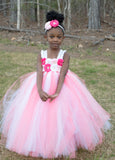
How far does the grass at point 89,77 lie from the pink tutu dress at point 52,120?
14cm

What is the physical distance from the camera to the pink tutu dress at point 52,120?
2.57 m

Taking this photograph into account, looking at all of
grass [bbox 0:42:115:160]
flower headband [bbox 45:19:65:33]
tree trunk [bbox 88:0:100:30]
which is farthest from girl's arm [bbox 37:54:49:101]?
tree trunk [bbox 88:0:100:30]

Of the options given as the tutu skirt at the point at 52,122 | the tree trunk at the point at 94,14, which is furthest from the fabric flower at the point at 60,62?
the tree trunk at the point at 94,14

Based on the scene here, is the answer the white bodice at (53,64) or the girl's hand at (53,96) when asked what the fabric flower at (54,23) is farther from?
the girl's hand at (53,96)

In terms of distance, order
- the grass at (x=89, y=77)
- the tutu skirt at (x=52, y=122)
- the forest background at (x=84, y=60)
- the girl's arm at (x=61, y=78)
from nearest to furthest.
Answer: the tutu skirt at (x=52, y=122)
the girl's arm at (x=61, y=78)
the grass at (x=89, y=77)
the forest background at (x=84, y=60)

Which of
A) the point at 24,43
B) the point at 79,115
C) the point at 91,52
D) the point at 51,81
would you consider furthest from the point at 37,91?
the point at 24,43

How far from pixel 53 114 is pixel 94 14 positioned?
415 inches

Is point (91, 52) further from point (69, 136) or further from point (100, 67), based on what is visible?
point (69, 136)

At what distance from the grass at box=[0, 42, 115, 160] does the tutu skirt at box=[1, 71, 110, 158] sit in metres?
0.14

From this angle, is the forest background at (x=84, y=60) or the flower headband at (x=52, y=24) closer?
the flower headband at (x=52, y=24)

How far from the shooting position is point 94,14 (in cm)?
1205

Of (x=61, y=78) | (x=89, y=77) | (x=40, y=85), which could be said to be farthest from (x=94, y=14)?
(x=40, y=85)

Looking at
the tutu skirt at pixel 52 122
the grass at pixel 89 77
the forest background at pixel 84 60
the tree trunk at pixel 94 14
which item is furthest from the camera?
the tree trunk at pixel 94 14

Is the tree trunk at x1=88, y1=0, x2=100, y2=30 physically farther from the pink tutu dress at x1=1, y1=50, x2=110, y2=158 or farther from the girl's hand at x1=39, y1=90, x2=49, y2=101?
the girl's hand at x1=39, y1=90, x2=49, y2=101
